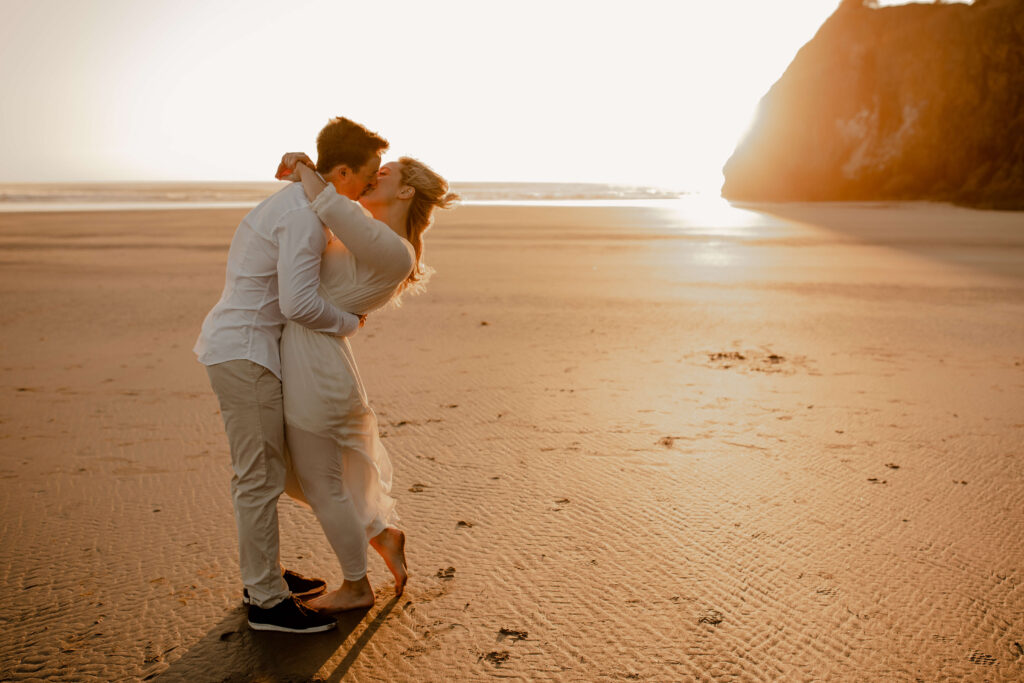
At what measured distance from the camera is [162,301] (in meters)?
11.0

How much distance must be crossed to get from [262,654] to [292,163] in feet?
6.21

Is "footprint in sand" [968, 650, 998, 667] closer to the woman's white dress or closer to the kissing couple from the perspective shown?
the kissing couple

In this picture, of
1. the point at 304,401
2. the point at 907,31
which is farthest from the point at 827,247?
the point at 907,31

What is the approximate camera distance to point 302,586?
131 inches

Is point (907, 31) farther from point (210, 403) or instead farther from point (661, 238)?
point (210, 403)

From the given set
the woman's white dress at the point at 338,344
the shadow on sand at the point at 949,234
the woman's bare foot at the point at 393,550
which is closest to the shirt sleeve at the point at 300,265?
the woman's white dress at the point at 338,344

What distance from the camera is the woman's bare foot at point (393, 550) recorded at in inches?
129

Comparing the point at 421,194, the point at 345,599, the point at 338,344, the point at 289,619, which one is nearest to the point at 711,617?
the point at 345,599

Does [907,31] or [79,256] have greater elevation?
[907,31]

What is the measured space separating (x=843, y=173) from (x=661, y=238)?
35.8m

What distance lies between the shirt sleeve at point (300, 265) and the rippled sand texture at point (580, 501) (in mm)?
1334

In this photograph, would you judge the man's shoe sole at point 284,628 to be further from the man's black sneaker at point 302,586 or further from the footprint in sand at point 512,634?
the footprint in sand at point 512,634

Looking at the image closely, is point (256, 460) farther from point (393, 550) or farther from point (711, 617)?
point (711, 617)

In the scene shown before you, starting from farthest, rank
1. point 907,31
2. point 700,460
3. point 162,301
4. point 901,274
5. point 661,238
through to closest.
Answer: point 907,31 < point 661,238 < point 901,274 < point 162,301 < point 700,460
